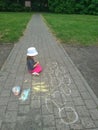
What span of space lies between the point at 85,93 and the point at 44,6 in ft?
136

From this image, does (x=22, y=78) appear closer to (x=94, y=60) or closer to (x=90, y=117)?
(x=90, y=117)

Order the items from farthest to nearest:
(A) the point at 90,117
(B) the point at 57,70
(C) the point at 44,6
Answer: (C) the point at 44,6 → (B) the point at 57,70 → (A) the point at 90,117

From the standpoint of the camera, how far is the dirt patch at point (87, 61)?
6043 mm

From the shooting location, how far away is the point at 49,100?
4.68 meters

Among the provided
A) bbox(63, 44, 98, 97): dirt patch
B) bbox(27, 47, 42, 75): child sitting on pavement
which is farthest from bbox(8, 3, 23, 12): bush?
bbox(27, 47, 42, 75): child sitting on pavement

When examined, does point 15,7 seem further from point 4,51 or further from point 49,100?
point 49,100

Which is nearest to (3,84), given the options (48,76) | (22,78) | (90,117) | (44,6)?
(22,78)

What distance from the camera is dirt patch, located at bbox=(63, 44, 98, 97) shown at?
6.04 meters

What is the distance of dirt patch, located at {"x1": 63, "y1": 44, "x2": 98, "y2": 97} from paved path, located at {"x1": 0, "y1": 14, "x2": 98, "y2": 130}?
0.69ft

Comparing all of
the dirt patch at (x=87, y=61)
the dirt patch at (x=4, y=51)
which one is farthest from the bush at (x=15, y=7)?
the dirt patch at (x=87, y=61)

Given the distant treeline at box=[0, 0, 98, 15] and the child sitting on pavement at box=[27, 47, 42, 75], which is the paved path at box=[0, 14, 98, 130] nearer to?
the child sitting on pavement at box=[27, 47, 42, 75]

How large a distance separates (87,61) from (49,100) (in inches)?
141

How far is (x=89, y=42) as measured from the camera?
11.6 meters

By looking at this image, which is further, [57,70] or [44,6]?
[44,6]
